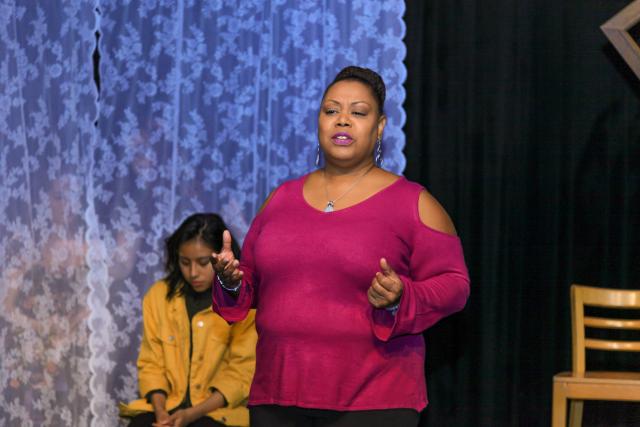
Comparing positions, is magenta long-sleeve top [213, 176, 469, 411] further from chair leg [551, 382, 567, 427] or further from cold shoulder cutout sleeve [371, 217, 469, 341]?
chair leg [551, 382, 567, 427]

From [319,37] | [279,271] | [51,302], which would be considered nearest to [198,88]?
[319,37]

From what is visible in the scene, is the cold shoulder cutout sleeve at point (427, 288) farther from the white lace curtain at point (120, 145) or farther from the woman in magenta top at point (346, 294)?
the white lace curtain at point (120, 145)

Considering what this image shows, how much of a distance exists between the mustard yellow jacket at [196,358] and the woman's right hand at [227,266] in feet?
4.22

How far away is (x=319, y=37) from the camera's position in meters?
3.87

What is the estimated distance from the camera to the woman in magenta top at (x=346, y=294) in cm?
180

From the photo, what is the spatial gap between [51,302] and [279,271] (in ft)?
7.99

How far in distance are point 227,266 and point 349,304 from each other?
→ 0.88ft

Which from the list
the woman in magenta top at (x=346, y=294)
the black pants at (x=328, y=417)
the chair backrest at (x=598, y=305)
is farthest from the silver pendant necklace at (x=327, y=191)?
the chair backrest at (x=598, y=305)

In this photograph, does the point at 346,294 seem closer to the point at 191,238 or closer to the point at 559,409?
the point at 191,238

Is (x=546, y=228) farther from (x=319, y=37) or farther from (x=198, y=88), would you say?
(x=198, y=88)

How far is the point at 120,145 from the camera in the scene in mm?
4012

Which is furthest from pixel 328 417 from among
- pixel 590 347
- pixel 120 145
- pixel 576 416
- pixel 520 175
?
pixel 120 145

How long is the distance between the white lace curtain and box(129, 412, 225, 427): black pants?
77 cm

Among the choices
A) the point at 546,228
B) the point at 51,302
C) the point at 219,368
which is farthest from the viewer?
the point at 51,302
